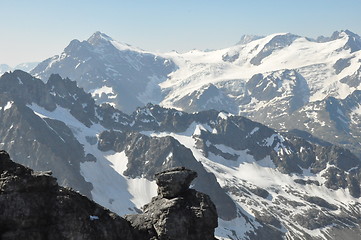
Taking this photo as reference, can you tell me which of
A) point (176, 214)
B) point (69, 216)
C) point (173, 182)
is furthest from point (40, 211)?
point (173, 182)

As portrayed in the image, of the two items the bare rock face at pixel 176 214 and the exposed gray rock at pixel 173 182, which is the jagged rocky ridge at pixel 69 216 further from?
the exposed gray rock at pixel 173 182

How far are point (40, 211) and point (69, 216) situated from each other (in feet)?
8.80

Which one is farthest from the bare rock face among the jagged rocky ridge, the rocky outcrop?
the rocky outcrop

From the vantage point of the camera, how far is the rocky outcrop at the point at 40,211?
132 feet

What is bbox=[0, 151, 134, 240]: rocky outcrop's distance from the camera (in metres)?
40.4

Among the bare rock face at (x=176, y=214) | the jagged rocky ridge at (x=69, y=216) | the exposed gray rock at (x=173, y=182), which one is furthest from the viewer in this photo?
the exposed gray rock at (x=173, y=182)

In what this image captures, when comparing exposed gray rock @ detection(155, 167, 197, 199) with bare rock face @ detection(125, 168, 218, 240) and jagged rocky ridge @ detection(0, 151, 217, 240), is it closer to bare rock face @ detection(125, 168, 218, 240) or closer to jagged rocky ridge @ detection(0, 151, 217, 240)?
bare rock face @ detection(125, 168, 218, 240)

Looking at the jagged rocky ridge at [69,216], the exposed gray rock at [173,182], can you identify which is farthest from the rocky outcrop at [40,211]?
the exposed gray rock at [173,182]

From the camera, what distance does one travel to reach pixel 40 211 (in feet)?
137

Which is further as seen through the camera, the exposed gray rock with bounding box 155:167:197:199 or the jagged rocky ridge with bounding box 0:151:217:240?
the exposed gray rock with bounding box 155:167:197:199

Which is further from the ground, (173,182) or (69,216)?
(69,216)

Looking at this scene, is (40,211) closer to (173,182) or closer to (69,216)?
(69,216)

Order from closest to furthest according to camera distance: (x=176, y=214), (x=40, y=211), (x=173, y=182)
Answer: (x=40, y=211) → (x=176, y=214) → (x=173, y=182)

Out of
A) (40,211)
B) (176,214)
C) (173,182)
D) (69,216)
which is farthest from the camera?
(173,182)
